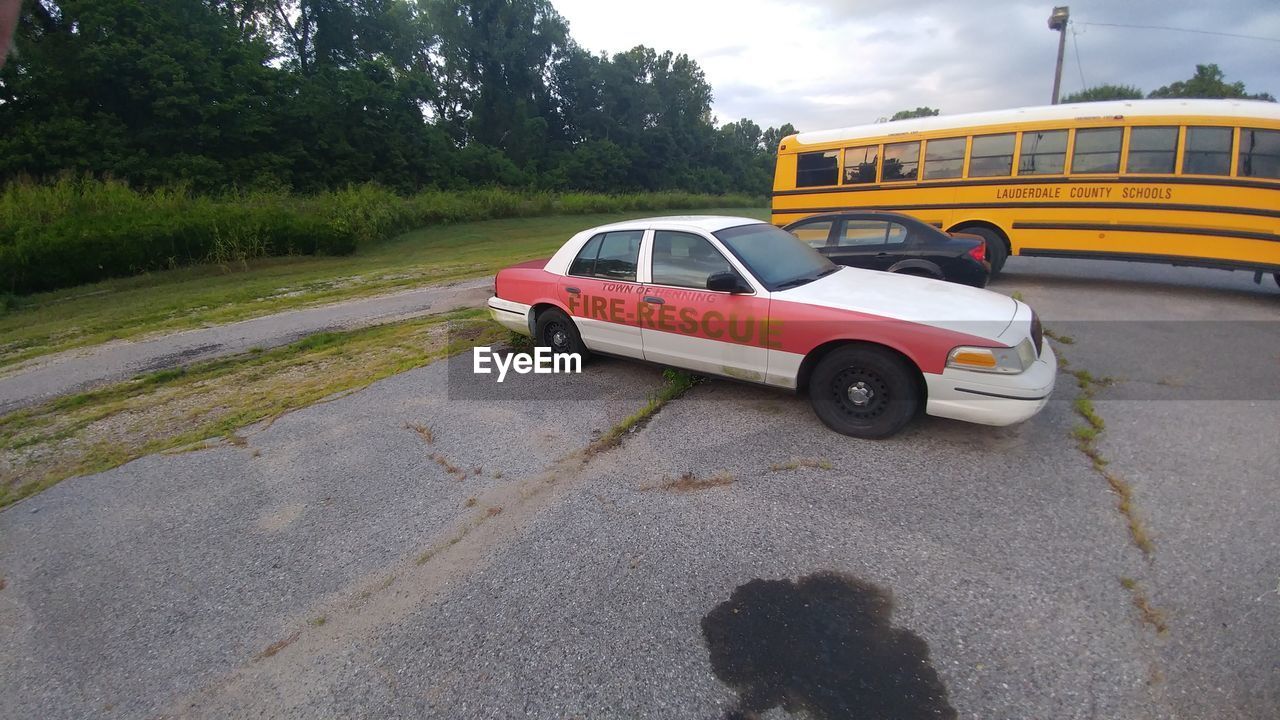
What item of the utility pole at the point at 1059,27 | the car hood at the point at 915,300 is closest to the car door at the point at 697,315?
the car hood at the point at 915,300

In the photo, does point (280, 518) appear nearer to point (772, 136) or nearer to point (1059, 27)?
point (1059, 27)

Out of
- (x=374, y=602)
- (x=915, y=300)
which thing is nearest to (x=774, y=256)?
(x=915, y=300)

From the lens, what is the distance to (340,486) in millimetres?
3857

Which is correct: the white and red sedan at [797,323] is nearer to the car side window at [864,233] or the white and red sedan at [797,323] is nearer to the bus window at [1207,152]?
the car side window at [864,233]

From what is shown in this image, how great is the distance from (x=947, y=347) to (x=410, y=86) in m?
38.3

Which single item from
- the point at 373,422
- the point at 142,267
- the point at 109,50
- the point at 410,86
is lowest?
the point at 373,422

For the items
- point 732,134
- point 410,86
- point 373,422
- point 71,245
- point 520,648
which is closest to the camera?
point 520,648

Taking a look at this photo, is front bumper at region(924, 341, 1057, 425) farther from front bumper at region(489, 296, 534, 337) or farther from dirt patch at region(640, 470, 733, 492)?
front bumper at region(489, 296, 534, 337)

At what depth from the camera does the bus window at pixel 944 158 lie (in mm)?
9844

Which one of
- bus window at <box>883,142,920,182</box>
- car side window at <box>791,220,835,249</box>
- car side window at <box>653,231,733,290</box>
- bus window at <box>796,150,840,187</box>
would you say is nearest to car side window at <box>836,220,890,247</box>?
car side window at <box>791,220,835,249</box>

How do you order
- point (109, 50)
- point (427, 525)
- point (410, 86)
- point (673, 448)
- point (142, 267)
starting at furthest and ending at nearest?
point (410, 86)
point (109, 50)
point (142, 267)
point (673, 448)
point (427, 525)

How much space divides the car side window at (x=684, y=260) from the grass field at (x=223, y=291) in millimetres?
7257

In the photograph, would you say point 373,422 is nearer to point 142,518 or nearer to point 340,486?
point 340,486

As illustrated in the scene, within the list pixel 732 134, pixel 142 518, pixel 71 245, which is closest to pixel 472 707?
pixel 142 518
